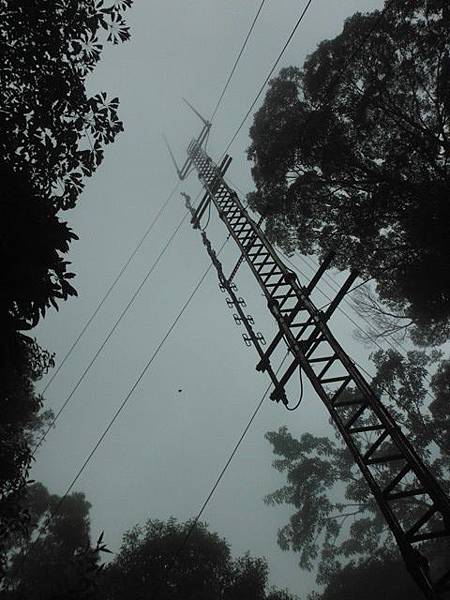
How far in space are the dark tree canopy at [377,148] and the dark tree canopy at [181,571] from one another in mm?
15060

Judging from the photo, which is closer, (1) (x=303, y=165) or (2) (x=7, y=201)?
(2) (x=7, y=201)

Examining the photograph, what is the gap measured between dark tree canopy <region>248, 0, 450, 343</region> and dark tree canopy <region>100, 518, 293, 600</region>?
15.1 m

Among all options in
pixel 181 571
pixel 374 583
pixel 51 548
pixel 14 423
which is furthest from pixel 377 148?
pixel 51 548

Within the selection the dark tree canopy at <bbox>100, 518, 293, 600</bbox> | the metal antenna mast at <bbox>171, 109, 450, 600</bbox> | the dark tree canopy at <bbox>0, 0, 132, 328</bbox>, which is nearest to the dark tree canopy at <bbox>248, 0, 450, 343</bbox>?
the metal antenna mast at <bbox>171, 109, 450, 600</bbox>

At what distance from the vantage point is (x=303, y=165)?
35.9 ft

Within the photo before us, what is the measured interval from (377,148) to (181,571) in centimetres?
1984

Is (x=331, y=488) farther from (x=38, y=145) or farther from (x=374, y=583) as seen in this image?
(x=38, y=145)

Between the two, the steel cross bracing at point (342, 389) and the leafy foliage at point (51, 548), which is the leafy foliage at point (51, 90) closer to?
the steel cross bracing at point (342, 389)

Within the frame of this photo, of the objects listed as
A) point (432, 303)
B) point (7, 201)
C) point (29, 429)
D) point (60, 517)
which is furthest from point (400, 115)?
point (60, 517)

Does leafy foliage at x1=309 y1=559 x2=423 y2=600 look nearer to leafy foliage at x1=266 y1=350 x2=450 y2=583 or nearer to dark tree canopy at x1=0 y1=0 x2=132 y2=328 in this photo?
leafy foliage at x1=266 y1=350 x2=450 y2=583

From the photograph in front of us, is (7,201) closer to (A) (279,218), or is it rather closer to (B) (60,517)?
(A) (279,218)

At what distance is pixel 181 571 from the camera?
17828mm

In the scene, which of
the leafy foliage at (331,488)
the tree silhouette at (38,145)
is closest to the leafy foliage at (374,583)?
the leafy foliage at (331,488)

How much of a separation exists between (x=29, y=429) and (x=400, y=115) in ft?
81.7
